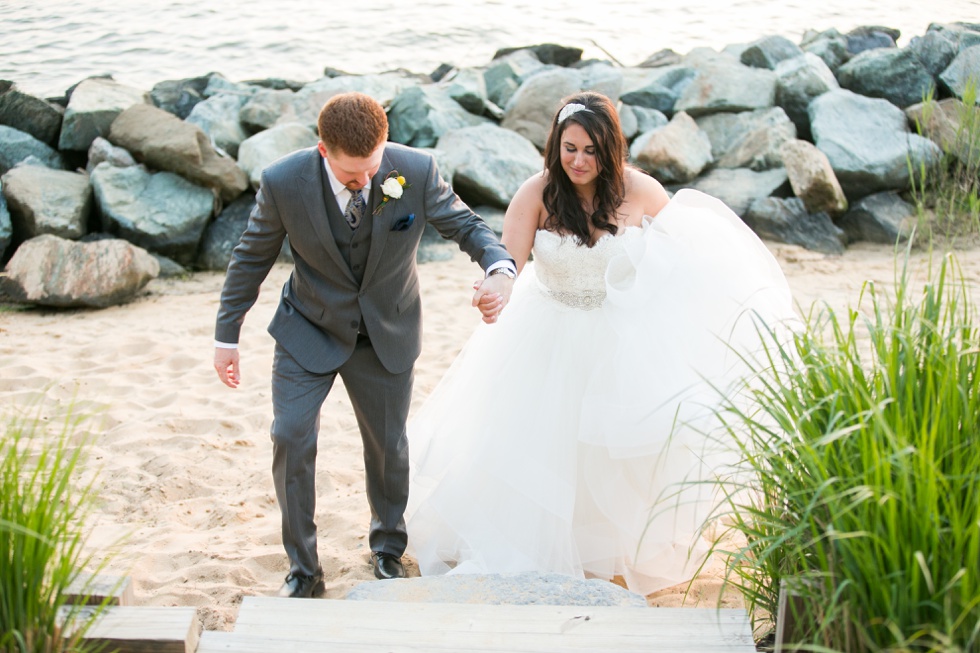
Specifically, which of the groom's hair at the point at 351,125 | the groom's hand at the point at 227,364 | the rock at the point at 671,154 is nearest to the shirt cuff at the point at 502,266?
the groom's hair at the point at 351,125

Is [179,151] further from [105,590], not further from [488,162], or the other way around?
[105,590]

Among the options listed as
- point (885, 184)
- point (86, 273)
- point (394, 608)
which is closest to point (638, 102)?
point (885, 184)

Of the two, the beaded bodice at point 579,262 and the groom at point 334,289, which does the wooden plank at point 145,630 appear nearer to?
the groom at point 334,289

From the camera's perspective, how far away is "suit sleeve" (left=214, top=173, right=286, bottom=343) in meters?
3.51

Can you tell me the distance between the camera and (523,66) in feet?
37.8

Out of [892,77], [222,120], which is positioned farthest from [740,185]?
[222,120]

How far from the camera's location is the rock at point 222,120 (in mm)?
8992

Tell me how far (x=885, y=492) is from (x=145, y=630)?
1665 mm

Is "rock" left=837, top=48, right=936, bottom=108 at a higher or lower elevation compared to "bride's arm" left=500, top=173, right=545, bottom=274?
lower

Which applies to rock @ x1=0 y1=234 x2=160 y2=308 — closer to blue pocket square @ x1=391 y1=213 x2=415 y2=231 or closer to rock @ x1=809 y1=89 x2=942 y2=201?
blue pocket square @ x1=391 y1=213 x2=415 y2=231

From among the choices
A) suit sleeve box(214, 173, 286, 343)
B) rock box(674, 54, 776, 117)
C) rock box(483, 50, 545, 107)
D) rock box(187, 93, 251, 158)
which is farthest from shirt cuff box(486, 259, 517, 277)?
rock box(483, 50, 545, 107)

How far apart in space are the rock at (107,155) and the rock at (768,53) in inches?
253

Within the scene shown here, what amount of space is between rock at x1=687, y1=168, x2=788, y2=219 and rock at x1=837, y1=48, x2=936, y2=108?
1938 mm

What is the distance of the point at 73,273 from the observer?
6641 millimetres
